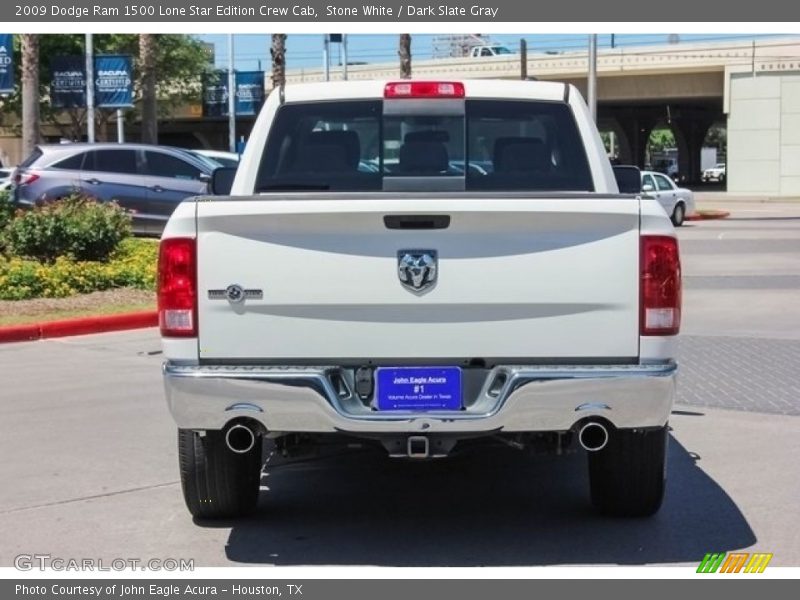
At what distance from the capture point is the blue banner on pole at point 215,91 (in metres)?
66.9

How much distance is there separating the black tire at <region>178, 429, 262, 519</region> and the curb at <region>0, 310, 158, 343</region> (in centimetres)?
741

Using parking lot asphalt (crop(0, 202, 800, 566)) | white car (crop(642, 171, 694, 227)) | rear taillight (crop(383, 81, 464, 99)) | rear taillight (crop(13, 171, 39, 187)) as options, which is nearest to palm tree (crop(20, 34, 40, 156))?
rear taillight (crop(13, 171, 39, 187))

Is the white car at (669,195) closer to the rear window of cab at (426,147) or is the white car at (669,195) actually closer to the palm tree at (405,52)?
the palm tree at (405,52)

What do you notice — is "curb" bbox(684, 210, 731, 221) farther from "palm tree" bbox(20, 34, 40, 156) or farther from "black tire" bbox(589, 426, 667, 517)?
"black tire" bbox(589, 426, 667, 517)

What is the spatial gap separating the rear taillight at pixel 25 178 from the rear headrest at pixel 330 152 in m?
15.3

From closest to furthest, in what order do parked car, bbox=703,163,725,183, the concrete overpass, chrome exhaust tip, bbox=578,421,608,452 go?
chrome exhaust tip, bbox=578,421,608,452 → the concrete overpass → parked car, bbox=703,163,725,183

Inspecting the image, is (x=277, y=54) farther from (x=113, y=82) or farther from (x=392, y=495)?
(x=392, y=495)

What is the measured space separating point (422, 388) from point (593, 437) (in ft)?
2.53

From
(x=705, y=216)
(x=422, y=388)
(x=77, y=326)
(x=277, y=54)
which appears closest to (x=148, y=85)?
(x=277, y=54)

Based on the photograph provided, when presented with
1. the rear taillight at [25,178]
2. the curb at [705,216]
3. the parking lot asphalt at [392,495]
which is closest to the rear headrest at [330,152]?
the parking lot asphalt at [392,495]

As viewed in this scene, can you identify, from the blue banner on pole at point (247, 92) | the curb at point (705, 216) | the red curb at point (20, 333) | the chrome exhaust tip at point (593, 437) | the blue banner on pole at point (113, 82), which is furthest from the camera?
the blue banner on pole at point (247, 92)

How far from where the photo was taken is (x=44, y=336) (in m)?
13.2

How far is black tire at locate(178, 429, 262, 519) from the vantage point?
590cm

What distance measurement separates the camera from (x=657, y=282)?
5359 mm
